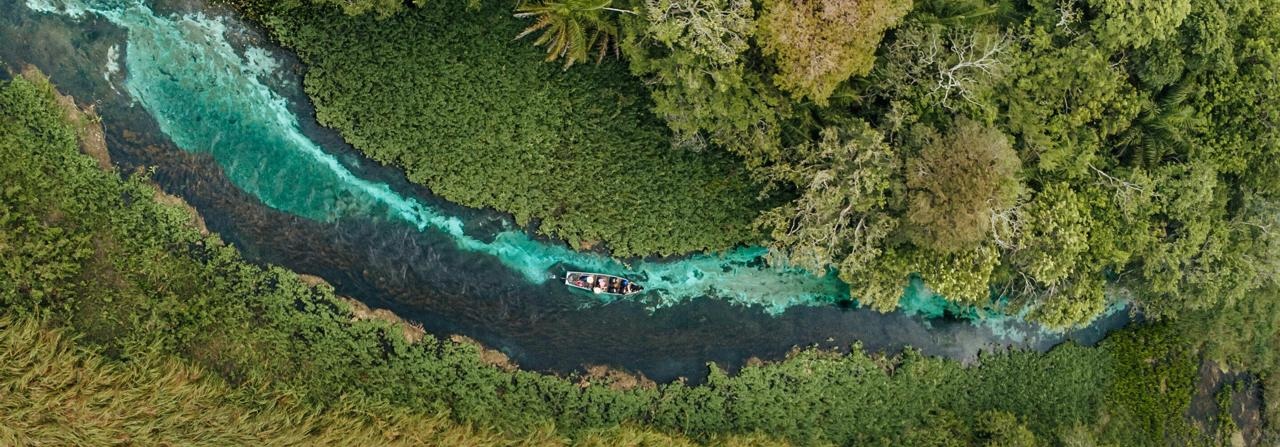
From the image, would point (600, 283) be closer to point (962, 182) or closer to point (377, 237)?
point (377, 237)

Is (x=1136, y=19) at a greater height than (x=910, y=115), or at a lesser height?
greater

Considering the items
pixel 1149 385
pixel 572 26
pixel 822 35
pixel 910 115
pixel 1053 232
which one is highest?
pixel 822 35

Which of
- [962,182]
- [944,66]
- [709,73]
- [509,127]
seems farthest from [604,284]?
[944,66]

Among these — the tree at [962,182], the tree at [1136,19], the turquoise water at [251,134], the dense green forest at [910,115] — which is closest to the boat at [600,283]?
the turquoise water at [251,134]

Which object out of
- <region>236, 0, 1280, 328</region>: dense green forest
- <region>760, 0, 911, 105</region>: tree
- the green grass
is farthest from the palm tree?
<region>760, 0, 911, 105</region>: tree

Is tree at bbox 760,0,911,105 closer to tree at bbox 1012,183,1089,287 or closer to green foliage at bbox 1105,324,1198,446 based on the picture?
tree at bbox 1012,183,1089,287

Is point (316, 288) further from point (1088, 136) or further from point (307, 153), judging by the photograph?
point (1088, 136)

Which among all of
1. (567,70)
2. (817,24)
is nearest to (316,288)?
(567,70)
